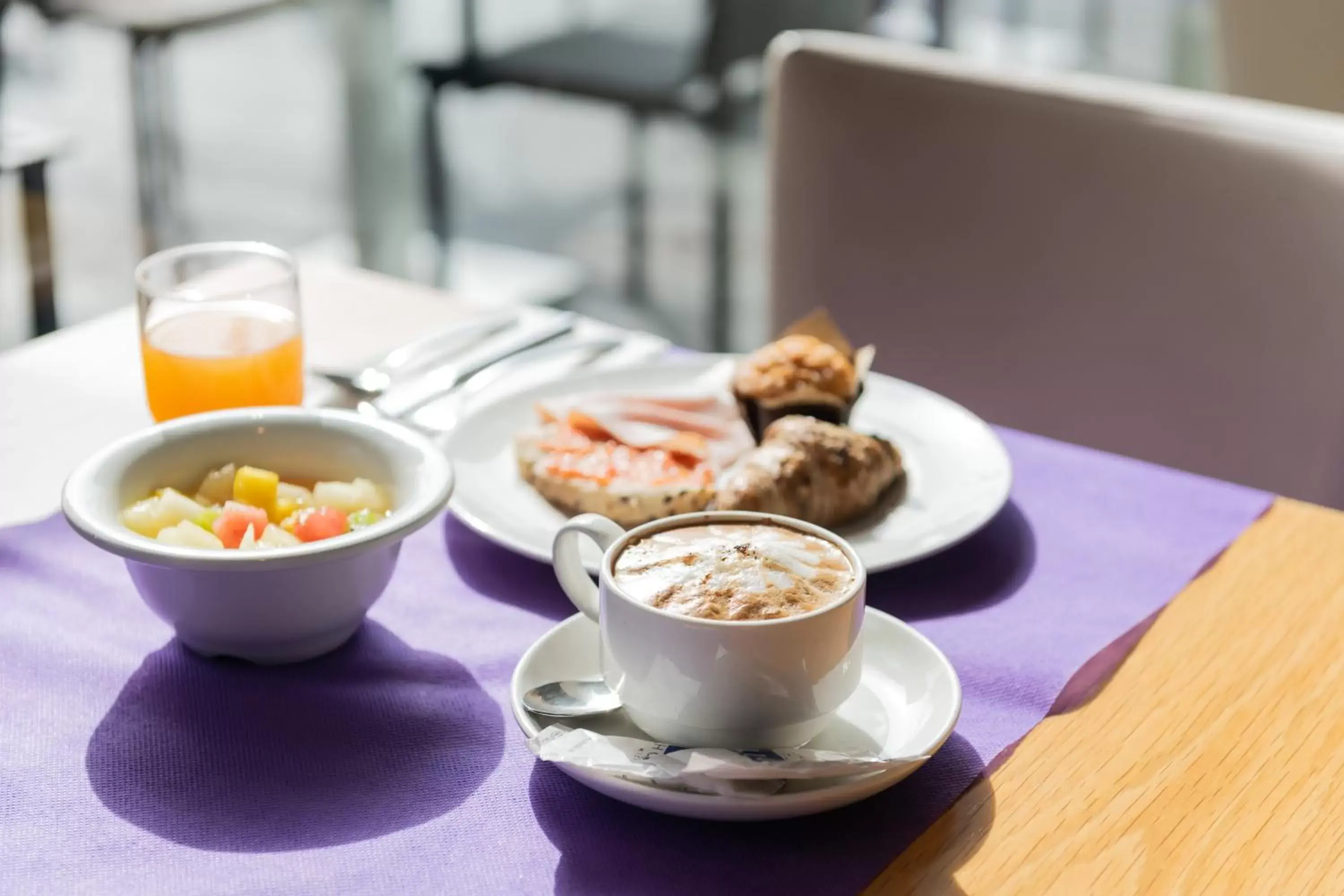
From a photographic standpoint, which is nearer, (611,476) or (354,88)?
(611,476)

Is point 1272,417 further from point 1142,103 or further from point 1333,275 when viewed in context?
point 1142,103

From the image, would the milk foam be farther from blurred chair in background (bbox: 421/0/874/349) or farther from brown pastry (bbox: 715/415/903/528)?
blurred chair in background (bbox: 421/0/874/349)

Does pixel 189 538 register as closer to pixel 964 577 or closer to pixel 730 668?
pixel 730 668

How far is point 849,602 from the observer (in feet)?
2.10

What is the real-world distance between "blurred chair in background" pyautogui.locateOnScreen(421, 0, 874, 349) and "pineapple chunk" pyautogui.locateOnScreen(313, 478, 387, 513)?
8.18 feet

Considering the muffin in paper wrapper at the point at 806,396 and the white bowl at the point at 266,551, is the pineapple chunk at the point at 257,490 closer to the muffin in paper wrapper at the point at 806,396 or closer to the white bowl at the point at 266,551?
the white bowl at the point at 266,551

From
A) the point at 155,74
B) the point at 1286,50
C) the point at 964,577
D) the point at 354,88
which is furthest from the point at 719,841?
A: the point at 155,74

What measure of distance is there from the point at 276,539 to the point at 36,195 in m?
2.32

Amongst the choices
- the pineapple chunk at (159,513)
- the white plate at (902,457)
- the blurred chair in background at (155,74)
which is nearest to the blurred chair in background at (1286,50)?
the white plate at (902,457)

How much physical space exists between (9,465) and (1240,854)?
833mm

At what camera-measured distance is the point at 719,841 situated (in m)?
0.63

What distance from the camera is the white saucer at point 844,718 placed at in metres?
0.61

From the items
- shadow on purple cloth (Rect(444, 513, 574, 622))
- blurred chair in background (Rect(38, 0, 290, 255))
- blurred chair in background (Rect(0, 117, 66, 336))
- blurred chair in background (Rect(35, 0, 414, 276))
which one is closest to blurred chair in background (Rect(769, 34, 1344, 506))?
shadow on purple cloth (Rect(444, 513, 574, 622))

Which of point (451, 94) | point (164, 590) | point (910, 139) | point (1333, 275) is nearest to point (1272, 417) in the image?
point (1333, 275)
